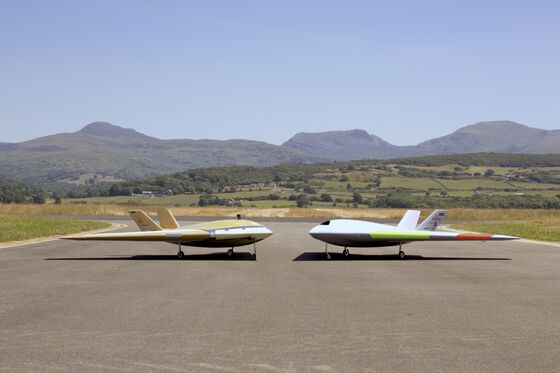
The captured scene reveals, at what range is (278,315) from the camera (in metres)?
17.7

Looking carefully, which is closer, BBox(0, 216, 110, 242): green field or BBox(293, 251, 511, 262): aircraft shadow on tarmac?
BBox(293, 251, 511, 262): aircraft shadow on tarmac

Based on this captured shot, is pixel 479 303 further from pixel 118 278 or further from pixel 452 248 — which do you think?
pixel 452 248

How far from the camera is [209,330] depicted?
51.3 feet

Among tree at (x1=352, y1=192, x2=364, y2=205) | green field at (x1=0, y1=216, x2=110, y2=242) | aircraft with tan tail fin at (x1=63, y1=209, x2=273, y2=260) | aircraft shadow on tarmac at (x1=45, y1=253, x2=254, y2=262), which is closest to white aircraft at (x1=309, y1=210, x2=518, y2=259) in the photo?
aircraft with tan tail fin at (x1=63, y1=209, x2=273, y2=260)

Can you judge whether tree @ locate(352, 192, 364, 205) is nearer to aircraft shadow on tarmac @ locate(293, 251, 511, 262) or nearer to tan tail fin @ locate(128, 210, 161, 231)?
aircraft shadow on tarmac @ locate(293, 251, 511, 262)

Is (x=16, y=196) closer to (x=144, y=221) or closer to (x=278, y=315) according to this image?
(x=144, y=221)

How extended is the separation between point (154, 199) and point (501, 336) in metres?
164

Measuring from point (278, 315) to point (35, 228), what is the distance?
143 ft

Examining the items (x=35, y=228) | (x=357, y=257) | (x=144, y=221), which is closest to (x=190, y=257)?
(x=144, y=221)

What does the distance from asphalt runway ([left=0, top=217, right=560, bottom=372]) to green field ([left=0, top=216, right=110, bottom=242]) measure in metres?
16.7

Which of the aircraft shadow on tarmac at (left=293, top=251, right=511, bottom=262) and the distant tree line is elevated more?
the distant tree line

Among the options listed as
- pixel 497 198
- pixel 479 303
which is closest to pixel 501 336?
pixel 479 303

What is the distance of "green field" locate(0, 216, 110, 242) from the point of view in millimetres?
49612

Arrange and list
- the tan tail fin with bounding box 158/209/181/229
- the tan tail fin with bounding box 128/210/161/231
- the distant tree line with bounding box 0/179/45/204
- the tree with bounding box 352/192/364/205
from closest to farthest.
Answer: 1. the tan tail fin with bounding box 128/210/161/231
2. the tan tail fin with bounding box 158/209/181/229
3. the distant tree line with bounding box 0/179/45/204
4. the tree with bounding box 352/192/364/205
